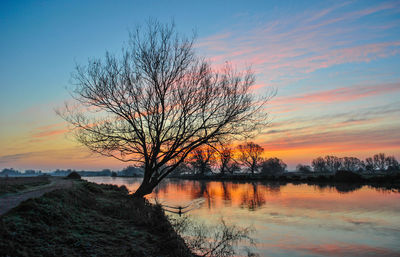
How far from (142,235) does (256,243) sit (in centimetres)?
441

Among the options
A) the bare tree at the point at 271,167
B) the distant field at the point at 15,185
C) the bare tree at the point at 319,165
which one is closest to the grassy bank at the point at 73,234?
the distant field at the point at 15,185

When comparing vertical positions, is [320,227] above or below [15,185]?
below

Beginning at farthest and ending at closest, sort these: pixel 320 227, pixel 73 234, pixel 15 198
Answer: pixel 320 227
pixel 15 198
pixel 73 234

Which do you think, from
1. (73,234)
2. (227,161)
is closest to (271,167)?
(227,161)

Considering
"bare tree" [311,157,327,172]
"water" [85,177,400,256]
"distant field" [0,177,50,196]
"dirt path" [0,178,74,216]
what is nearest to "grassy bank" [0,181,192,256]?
"dirt path" [0,178,74,216]

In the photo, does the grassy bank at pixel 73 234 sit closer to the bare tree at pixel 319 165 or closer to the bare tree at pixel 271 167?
the bare tree at pixel 271 167

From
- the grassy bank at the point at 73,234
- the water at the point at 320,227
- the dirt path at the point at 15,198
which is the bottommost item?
the water at the point at 320,227

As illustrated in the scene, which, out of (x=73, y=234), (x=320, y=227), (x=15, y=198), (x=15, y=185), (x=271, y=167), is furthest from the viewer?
(x=271, y=167)

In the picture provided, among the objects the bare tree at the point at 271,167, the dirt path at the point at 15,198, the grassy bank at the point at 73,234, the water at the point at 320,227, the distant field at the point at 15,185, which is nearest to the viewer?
the grassy bank at the point at 73,234

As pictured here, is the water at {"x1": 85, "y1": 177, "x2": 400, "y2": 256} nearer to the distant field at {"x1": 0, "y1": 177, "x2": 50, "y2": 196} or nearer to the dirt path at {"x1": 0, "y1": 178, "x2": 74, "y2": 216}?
the dirt path at {"x1": 0, "y1": 178, "x2": 74, "y2": 216}

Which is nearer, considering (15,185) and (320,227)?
(320,227)

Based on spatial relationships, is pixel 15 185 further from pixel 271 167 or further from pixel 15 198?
pixel 271 167

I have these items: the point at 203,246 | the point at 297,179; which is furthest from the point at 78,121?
the point at 297,179

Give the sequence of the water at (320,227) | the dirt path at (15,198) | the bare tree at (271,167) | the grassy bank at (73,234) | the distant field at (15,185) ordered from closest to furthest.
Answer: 1. the grassy bank at (73,234)
2. the dirt path at (15,198)
3. the water at (320,227)
4. the distant field at (15,185)
5. the bare tree at (271,167)
